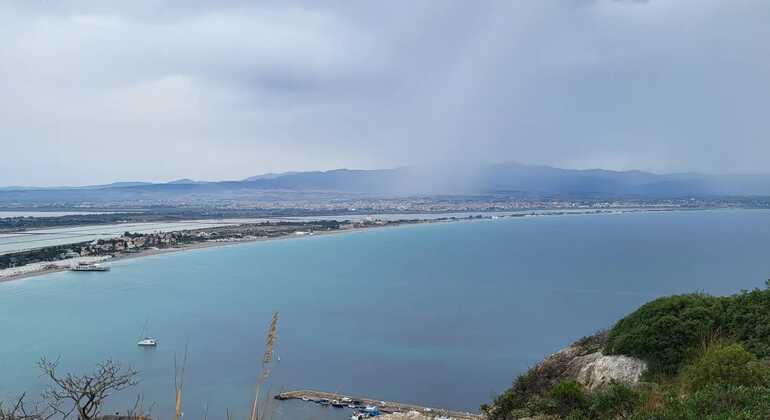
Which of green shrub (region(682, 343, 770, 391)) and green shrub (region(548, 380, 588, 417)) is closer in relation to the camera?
green shrub (region(682, 343, 770, 391))

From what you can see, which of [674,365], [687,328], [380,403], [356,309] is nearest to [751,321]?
[687,328]

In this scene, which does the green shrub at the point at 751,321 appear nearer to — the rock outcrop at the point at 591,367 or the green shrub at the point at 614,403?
the rock outcrop at the point at 591,367

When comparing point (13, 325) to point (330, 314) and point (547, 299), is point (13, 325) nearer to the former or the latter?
point (330, 314)

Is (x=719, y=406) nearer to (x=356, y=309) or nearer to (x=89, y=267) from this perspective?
(x=356, y=309)

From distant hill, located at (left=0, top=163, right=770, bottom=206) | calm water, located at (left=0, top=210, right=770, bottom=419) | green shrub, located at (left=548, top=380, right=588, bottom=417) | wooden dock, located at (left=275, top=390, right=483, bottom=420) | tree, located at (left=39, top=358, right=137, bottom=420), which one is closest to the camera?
tree, located at (left=39, top=358, right=137, bottom=420)

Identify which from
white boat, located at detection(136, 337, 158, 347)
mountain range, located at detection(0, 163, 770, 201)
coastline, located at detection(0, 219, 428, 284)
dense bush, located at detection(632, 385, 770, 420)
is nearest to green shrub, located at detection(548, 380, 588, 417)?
dense bush, located at detection(632, 385, 770, 420)

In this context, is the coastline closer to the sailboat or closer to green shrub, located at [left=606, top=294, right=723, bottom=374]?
the sailboat

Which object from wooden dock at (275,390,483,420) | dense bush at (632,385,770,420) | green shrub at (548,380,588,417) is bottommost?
wooden dock at (275,390,483,420)

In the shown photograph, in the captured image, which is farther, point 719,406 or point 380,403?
point 380,403
